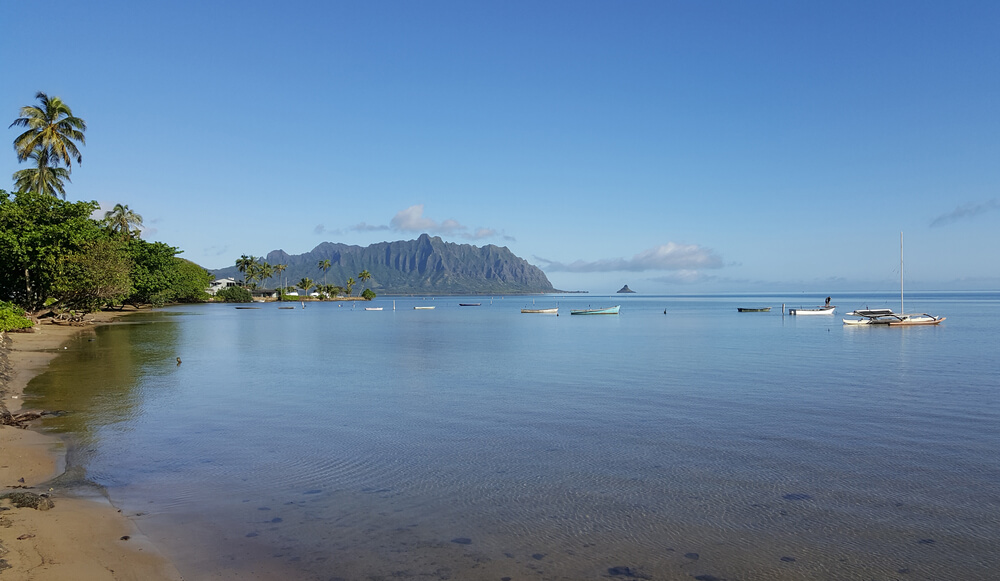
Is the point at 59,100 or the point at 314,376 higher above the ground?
the point at 59,100

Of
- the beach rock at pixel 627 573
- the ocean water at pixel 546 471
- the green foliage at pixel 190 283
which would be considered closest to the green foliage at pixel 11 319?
the ocean water at pixel 546 471

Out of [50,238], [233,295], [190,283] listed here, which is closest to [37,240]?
[50,238]

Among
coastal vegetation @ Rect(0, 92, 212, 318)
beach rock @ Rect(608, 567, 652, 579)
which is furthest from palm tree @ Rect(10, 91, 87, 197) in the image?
beach rock @ Rect(608, 567, 652, 579)

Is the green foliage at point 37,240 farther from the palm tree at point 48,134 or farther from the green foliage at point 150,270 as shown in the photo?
the green foliage at point 150,270

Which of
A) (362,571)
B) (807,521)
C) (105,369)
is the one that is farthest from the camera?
(105,369)

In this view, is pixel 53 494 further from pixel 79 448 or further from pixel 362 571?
pixel 362 571

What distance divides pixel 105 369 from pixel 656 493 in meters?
25.2

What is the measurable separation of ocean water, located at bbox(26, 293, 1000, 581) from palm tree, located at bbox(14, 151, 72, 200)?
35784 mm

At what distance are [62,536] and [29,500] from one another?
5.37 ft

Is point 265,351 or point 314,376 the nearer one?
point 314,376

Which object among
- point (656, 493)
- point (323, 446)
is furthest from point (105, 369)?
point (656, 493)

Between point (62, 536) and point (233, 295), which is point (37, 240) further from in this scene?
point (233, 295)

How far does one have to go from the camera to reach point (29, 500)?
882 cm

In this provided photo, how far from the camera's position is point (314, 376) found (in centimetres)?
2684
